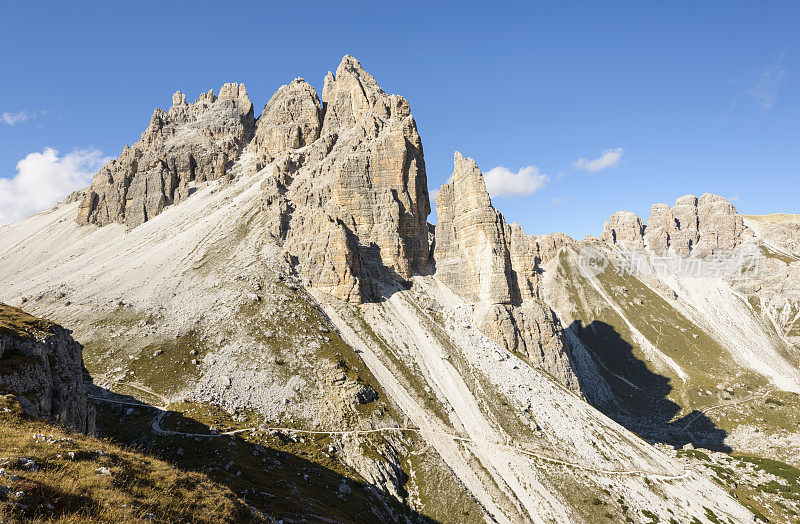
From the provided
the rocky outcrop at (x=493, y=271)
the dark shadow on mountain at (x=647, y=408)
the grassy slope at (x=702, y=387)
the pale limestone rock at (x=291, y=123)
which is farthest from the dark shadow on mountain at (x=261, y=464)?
the pale limestone rock at (x=291, y=123)

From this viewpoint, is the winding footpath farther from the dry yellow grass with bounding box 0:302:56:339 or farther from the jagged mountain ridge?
the dry yellow grass with bounding box 0:302:56:339

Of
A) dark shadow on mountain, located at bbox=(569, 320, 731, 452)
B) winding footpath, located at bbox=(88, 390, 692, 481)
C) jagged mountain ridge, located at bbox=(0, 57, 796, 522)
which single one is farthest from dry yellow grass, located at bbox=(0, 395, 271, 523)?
dark shadow on mountain, located at bbox=(569, 320, 731, 452)

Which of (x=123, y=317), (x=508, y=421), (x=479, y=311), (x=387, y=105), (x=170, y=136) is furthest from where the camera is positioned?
(x=170, y=136)

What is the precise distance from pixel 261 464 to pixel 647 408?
161788 millimetres

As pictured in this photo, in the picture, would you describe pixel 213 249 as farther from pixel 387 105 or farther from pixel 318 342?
pixel 387 105

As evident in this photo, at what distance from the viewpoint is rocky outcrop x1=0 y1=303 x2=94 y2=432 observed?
89.7 feet

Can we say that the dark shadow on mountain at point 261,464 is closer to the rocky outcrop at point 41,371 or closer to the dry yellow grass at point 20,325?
the rocky outcrop at point 41,371

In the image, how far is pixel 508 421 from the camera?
267 feet

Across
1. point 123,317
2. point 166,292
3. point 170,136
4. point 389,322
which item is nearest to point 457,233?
point 389,322

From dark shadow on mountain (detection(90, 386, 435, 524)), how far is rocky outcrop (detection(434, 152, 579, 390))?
64.3 meters

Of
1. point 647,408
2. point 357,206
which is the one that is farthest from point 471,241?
point 647,408

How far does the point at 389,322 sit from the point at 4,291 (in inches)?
5005

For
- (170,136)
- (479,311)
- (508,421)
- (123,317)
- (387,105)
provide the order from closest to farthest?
(508,421), (123,317), (479,311), (387,105), (170,136)

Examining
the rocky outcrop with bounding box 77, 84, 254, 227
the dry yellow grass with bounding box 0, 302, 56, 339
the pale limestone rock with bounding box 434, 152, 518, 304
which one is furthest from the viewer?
the rocky outcrop with bounding box 77, 84, 254, 227
